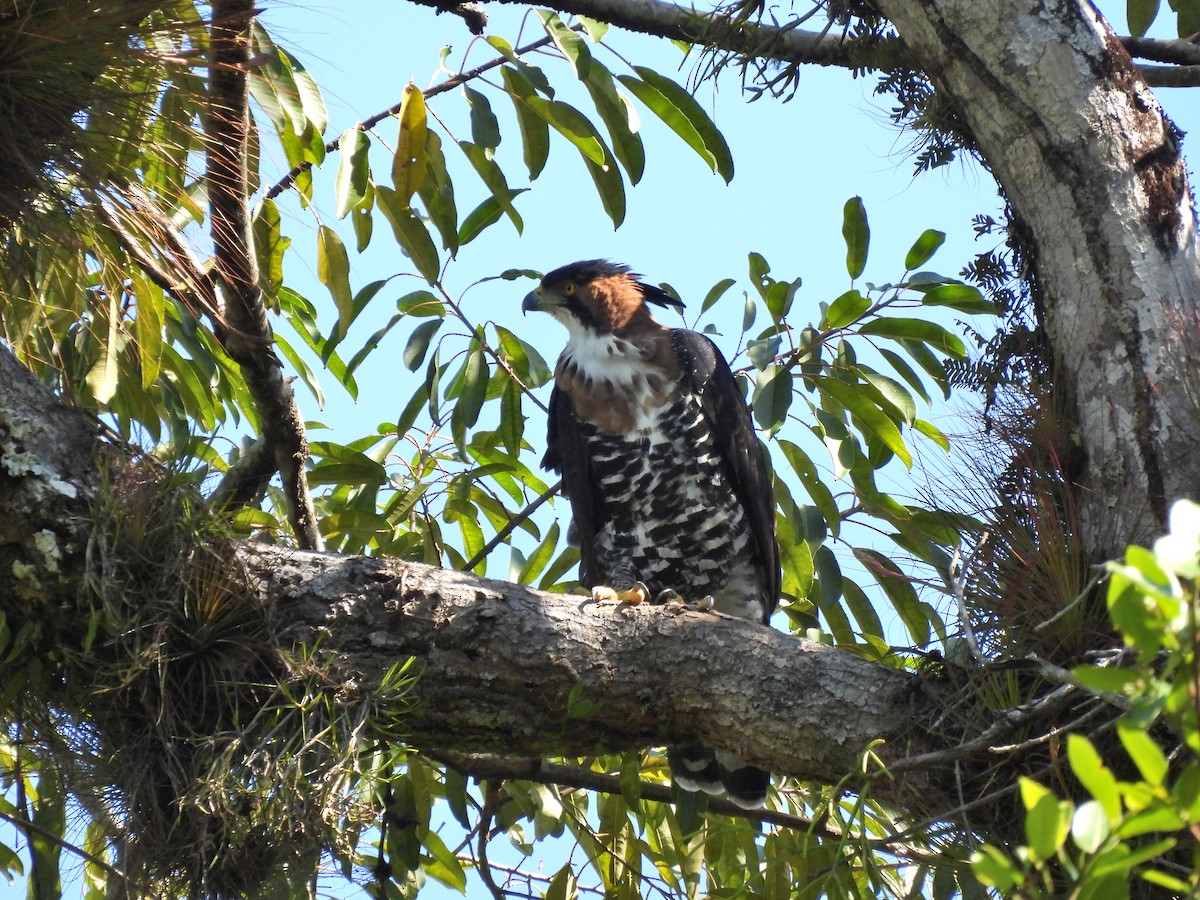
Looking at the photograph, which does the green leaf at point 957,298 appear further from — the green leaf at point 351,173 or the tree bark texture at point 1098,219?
the green leaf at point 351,173

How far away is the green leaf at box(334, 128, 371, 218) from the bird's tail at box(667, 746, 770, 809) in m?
1.71

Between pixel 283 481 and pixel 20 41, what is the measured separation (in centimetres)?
134

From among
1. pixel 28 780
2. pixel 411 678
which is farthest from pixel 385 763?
pixel 28 780

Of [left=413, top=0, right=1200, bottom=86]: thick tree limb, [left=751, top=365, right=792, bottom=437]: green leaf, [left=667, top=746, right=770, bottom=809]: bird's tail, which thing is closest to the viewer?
[left=413, top=0, right=1200, bottom=86]: thick tree limb

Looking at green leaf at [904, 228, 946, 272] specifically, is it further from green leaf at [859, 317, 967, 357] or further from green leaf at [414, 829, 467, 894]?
green leaf at [414, 829, 467, 894]

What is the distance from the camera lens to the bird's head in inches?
175

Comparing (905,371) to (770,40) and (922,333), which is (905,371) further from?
(770,40)

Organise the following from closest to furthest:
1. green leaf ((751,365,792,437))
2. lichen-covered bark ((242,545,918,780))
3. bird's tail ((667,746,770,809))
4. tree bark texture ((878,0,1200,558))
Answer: tree bark texture ((878,0,1200,558)) → lichen-covered bark ((242,545,918,780)) → bird's tail ((667,746,770,809)) → green leaf ((751,365,792,437))

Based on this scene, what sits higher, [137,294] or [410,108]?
[410,108]

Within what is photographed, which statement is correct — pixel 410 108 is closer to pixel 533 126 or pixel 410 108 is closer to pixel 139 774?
pixel 533 126

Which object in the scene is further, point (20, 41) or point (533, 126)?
point (533, 126)

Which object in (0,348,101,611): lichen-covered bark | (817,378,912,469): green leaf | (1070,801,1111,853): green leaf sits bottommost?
(1070,801,1111,853): green leaf

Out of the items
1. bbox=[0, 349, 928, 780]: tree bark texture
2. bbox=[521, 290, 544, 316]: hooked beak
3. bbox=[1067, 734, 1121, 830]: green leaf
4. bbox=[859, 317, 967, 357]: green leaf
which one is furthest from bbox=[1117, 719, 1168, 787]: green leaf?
bbox=[521, 290, 544, 316]: hooked beak

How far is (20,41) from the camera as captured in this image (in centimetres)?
242
